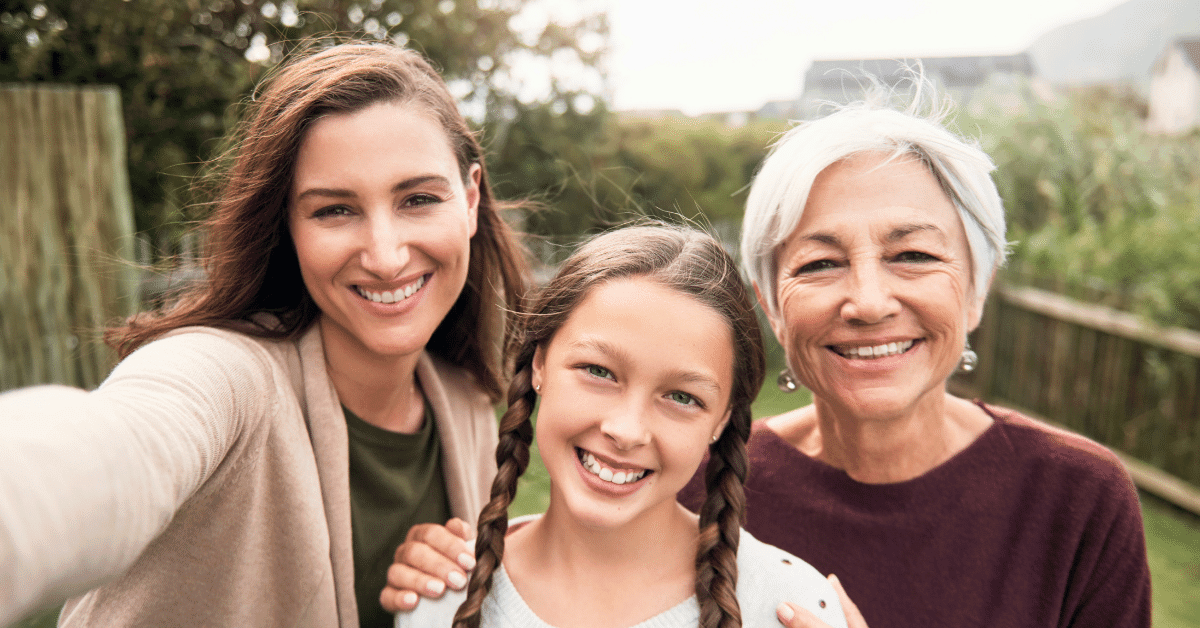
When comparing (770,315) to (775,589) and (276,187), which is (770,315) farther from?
→ (276,187)

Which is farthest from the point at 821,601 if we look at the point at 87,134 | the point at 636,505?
the point at 87,134

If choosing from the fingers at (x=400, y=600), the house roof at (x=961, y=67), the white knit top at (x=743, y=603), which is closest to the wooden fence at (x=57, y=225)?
the fingers at (x=400, y=600)

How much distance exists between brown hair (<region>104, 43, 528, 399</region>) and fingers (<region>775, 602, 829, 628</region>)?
1.03m

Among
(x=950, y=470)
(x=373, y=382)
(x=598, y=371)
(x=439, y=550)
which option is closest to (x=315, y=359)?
(x=373, y=382)

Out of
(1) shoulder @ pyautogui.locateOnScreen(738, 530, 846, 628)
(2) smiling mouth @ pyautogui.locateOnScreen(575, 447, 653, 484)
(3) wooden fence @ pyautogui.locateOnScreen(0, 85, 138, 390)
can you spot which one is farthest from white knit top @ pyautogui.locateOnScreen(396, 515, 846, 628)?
(3) wooden fence @ pyautogui.locateOnScreen(0, 85, 138, 390)

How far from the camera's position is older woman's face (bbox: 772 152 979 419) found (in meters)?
1.99

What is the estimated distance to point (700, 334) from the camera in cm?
170

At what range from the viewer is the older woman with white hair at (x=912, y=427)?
6.62ft

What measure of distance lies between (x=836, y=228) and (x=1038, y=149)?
25.7 ft

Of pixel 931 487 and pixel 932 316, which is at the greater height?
pixel 932 316

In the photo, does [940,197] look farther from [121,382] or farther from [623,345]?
[121,382]

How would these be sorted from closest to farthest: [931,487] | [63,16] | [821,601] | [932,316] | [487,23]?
[821,601] < [932,316] < [931,487] < [63,16] < [487,23]

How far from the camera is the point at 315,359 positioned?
84.7 inches

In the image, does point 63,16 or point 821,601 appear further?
point 63,16
